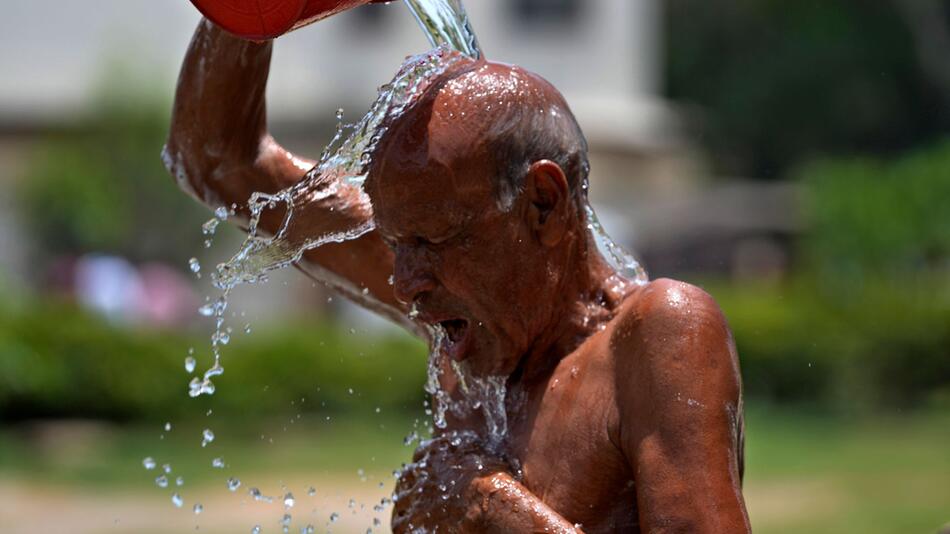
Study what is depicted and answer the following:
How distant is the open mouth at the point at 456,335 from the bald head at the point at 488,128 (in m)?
0.22

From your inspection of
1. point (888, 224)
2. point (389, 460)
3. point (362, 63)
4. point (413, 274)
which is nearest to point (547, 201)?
point (413, 274)

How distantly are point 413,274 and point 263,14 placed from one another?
46cm

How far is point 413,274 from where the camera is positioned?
86.6 inches

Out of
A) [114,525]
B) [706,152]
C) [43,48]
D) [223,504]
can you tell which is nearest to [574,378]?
[114,525]

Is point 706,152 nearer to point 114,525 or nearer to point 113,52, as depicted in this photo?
point 113,52

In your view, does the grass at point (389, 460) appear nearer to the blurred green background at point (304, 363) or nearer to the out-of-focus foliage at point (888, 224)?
the blurred green background at point (304, 363)

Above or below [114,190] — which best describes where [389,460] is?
below

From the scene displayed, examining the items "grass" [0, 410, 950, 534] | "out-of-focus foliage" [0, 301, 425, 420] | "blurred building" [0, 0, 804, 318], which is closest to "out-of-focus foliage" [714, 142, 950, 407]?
"grass" [0, 410, 950, 534]

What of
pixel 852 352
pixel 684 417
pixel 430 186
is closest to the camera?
pixel 684 417

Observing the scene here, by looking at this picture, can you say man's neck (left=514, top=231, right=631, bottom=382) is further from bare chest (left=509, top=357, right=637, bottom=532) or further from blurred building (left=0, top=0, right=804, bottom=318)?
blurred building (left=0, top=0, right=804, bottom=318)

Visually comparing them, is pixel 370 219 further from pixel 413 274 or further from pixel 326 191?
pixel 413 274

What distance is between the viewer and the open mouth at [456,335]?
226cm

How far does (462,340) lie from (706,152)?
38.4m

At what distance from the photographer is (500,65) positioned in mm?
2217
